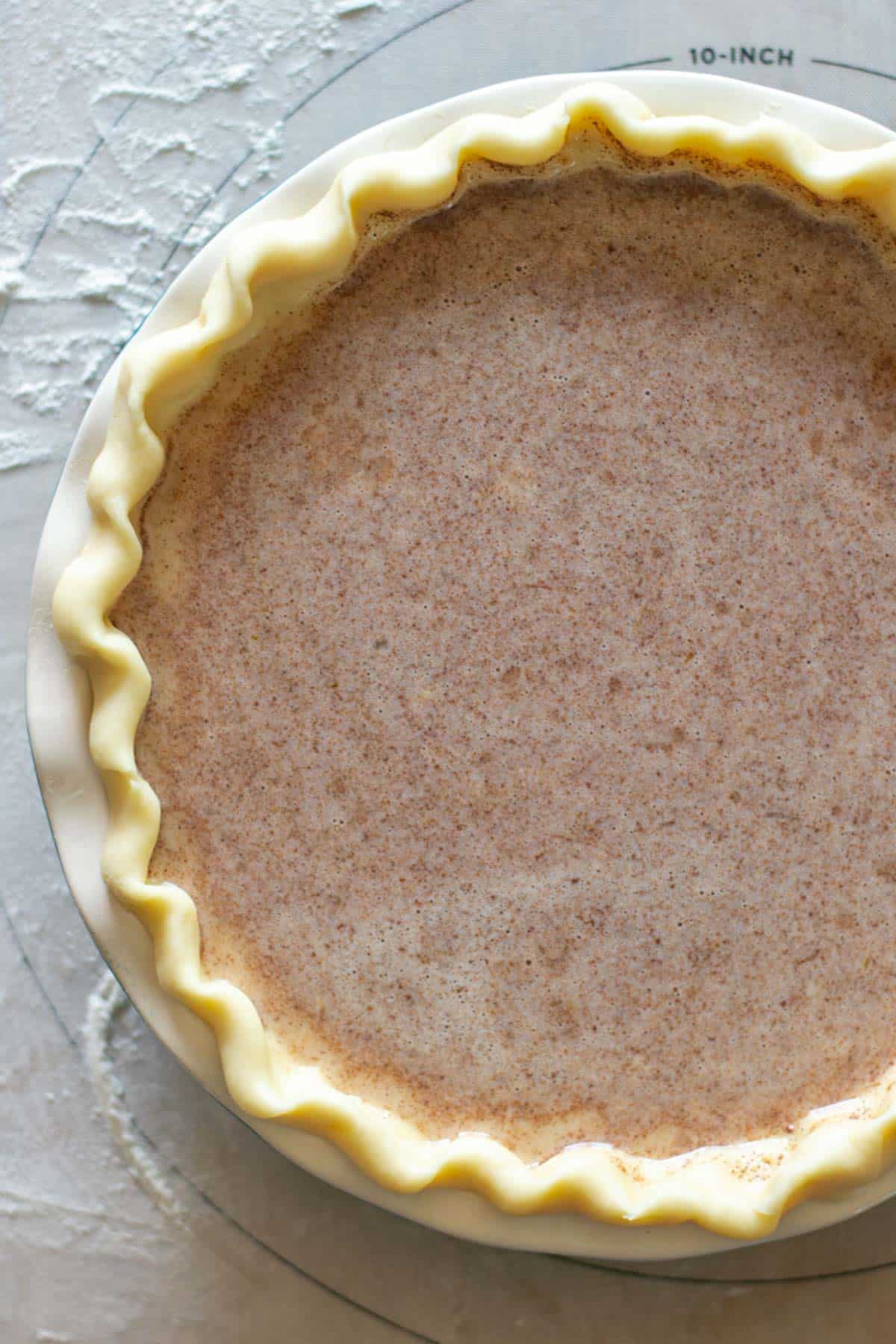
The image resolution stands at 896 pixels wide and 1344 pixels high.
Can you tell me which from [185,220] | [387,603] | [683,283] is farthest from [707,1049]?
[185,220]

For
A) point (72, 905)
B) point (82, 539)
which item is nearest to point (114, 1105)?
point (72, 905)

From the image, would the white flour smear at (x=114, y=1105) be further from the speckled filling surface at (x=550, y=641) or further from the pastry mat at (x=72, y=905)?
the speckled filling surface at (x=550, y=641)

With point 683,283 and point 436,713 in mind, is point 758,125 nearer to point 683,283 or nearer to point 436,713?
point 683,283

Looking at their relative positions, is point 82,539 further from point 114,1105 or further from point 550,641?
point 114,1105

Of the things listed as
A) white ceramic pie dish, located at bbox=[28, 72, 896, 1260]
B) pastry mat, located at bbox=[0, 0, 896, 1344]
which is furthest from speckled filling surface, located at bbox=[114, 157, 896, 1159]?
pastry mat, located at bbox=[0, 0, 896, 1344]

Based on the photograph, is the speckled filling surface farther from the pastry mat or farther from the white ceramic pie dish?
the pastry mat

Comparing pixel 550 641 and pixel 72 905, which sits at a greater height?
pixel 550 641
